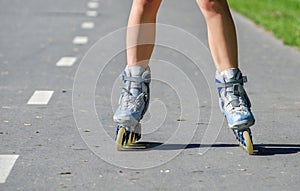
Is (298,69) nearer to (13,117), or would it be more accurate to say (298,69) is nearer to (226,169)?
(13,117)

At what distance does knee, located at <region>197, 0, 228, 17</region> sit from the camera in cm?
604

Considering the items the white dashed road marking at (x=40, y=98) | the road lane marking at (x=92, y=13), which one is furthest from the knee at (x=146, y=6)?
the road lane marking at (x=92, y=13)

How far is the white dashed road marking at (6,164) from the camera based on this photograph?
16.9 ft

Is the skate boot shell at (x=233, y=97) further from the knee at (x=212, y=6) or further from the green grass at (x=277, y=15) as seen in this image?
the green grass at (x=277, y=15)

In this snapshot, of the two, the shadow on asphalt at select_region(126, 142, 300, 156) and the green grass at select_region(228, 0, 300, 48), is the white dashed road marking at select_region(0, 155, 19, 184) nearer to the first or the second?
the shadow on asphalt at select_region(126, 142, 300, 156)

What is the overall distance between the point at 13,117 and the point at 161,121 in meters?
0.98

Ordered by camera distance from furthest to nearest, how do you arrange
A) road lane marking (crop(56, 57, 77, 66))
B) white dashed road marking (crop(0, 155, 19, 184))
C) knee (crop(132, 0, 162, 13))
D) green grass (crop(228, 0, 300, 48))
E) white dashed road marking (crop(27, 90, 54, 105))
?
1. green grass (crop(228, 0, 300, 48))
2. road lane marking (crop(56, 57, 77, 66))
3. white dashed road marking (crop(27, 90, 54, 105))
4. knee (crop(132, 0, 162, 13))
5. white dashed road marking (crop(0, 155, 19, 184))

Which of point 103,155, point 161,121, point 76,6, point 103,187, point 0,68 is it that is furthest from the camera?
point 76,6

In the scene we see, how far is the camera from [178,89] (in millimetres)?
8883

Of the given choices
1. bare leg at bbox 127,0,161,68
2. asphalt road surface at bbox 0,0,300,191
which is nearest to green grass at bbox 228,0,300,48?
asphalt road surface at bbox 0,0,300,191

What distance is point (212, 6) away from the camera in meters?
6.05

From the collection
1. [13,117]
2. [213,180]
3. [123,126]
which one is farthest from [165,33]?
[213,180]

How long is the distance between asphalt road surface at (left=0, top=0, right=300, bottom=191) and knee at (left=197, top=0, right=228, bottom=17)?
29.7 inches

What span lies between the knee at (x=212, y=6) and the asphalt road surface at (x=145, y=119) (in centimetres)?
75
